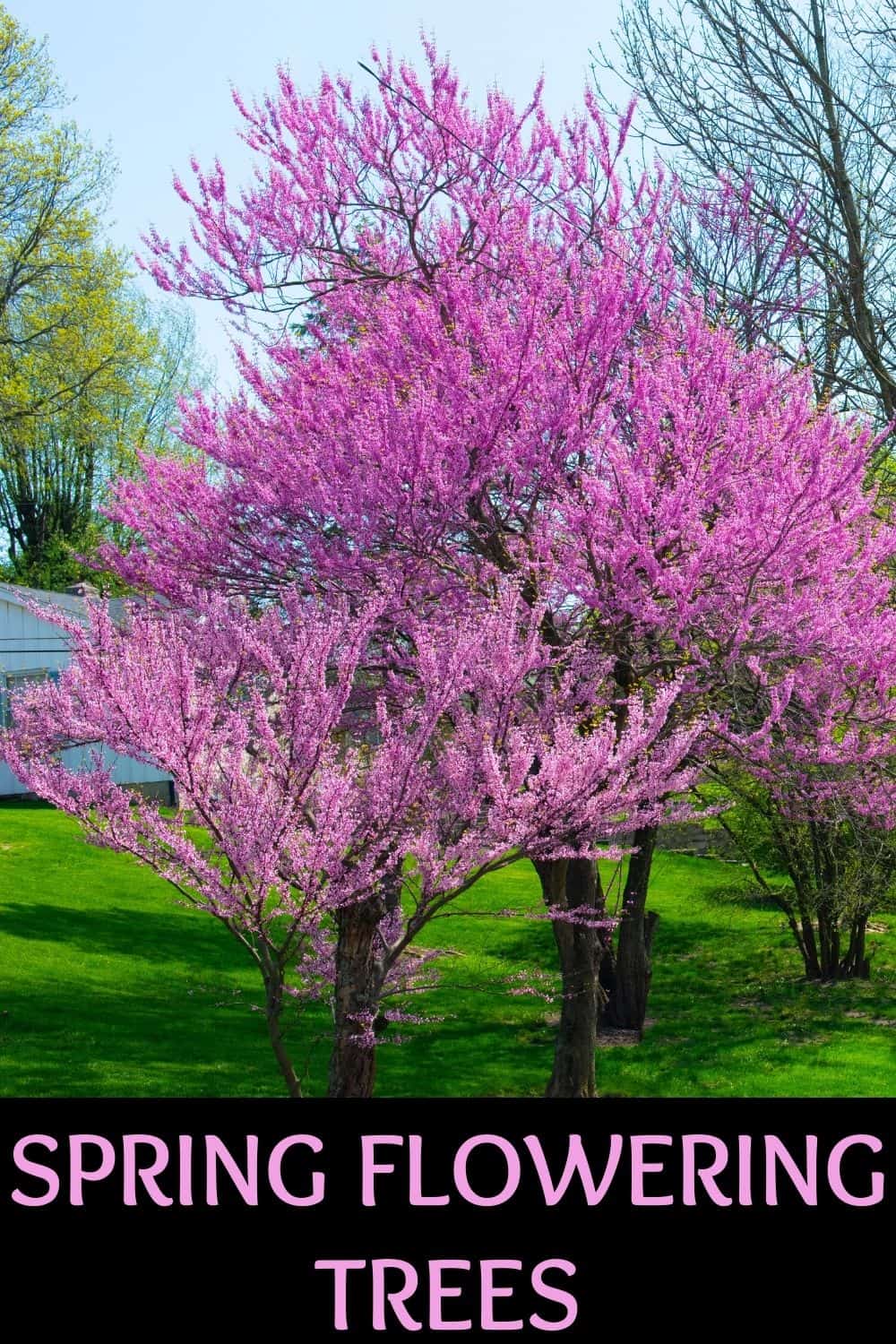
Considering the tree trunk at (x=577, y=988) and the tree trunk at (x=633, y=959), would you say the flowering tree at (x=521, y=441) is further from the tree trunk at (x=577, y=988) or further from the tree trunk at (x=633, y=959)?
the tree trunk at (x=633, y=959)

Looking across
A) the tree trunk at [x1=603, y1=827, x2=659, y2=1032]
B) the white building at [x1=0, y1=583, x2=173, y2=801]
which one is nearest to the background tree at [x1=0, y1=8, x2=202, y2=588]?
the white building at [x1=0, y1=583, x2=173, y2=801]

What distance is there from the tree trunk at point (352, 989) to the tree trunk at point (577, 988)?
92.0 inches

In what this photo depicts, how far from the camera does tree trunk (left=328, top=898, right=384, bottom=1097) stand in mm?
7043

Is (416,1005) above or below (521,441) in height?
below

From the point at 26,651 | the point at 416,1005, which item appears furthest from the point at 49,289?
the point at 416,1005

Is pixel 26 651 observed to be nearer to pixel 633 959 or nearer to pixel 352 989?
pixel 633 959

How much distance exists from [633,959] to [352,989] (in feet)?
23.0

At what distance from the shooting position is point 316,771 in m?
5.57

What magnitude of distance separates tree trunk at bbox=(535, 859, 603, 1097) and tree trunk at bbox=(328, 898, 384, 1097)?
2336 millimetres

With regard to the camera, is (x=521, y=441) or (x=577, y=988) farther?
(x=577, y=988)

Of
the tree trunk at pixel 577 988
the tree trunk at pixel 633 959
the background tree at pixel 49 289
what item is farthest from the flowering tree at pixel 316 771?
the background tree at pixel 49 289

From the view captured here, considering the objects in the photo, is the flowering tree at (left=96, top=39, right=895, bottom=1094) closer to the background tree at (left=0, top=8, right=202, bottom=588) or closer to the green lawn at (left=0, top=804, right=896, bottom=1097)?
the green lawn at (left=0, top=804, right=896, bottom=1097)

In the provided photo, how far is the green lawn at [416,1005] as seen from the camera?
10844 mm

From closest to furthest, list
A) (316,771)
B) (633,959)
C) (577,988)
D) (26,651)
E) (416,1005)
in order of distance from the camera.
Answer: (316,771) → (577,988) → (633,959) → (416,1005) → (26,651)
